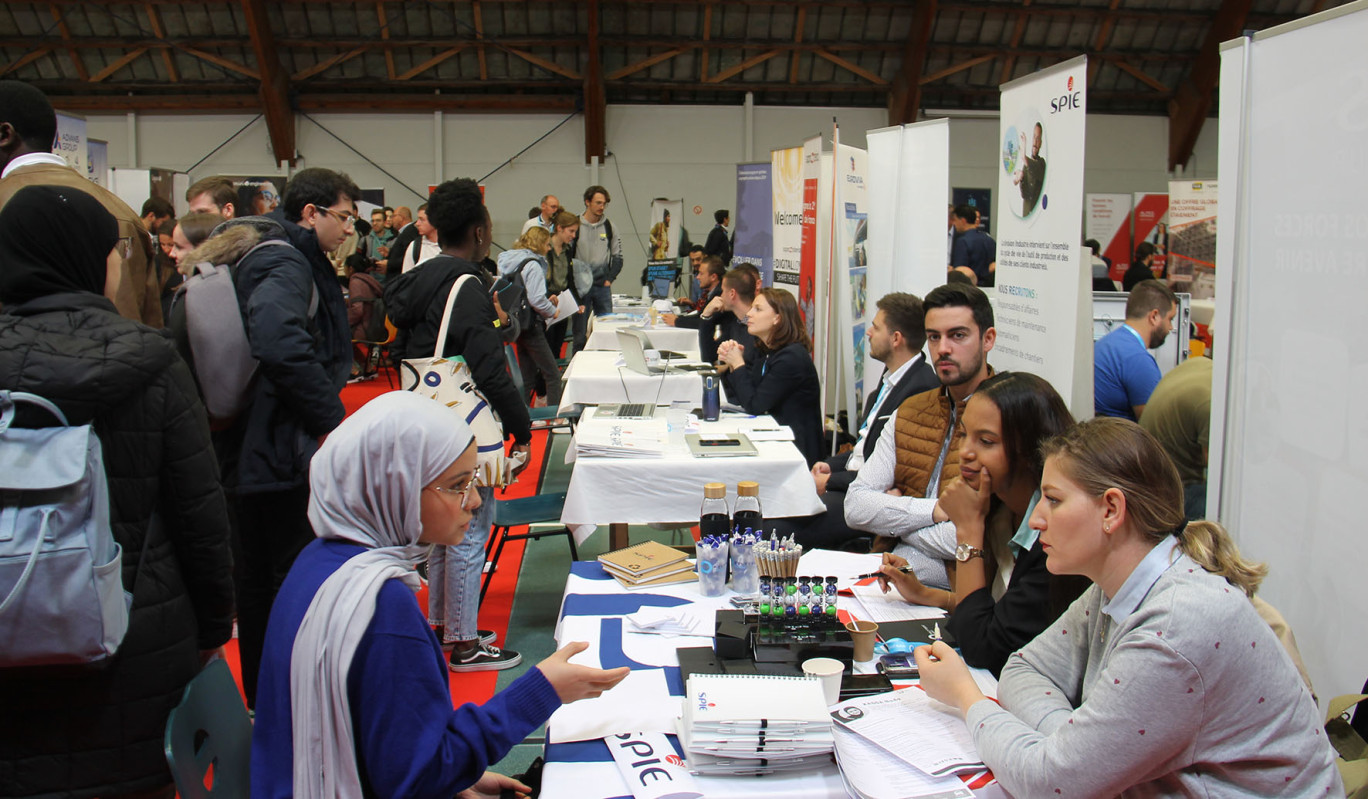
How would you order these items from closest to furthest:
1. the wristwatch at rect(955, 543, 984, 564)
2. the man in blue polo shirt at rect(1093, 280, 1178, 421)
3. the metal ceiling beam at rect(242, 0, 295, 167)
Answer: the wristwatch at rect(955, 543, 984, 564)
the man in blue polo shirt at rect(1093, 280, 1178, 421)
the metal ceiling beam at rect(242, 0, 295, 167)

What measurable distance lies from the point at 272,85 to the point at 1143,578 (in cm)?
1326

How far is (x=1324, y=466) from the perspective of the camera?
80.0 inches

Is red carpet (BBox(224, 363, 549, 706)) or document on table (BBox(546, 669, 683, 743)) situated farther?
red carpet (BBox(224, 363, 549, 706))

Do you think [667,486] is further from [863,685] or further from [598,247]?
[598,247]

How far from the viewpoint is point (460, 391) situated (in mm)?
3090

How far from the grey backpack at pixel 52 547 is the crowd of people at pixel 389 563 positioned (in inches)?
2.9

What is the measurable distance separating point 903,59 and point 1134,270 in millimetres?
4352

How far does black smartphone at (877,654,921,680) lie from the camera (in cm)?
170

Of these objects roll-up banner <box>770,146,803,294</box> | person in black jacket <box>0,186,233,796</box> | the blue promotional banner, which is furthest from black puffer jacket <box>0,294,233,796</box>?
the blue promotional banner

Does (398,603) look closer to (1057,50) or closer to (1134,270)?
(1134,270)


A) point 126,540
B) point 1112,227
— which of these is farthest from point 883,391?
point 1112,227

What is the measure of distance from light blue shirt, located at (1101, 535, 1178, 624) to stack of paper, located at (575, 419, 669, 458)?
210 centimetres

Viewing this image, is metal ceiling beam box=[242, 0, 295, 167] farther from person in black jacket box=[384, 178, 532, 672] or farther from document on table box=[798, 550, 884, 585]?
document on table box=[798, 550, 884, 585]

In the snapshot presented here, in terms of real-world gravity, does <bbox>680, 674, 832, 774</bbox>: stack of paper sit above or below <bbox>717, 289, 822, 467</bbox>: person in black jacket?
below
